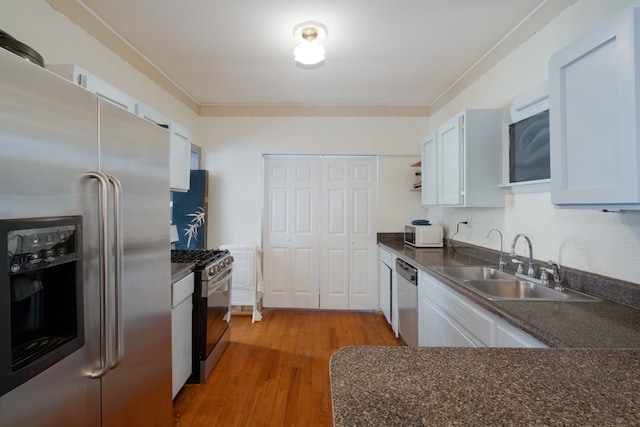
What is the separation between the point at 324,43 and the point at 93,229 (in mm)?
2131

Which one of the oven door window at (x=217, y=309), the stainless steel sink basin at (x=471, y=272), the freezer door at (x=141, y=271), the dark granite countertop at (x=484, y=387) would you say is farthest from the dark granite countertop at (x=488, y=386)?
the oven door window at (x=217, y=309)

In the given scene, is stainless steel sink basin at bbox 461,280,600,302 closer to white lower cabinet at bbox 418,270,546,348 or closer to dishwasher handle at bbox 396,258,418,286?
white lower cabinet at bbox 418,270,546,348

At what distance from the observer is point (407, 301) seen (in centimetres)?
253

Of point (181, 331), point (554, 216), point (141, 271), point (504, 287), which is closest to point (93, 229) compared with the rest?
point (141, 271)

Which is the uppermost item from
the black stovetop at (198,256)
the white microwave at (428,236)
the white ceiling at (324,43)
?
the white ceiling at (324,43)

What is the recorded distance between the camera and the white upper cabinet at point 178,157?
7.34 feet

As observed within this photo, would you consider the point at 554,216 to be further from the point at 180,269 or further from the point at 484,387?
the point at 180,269

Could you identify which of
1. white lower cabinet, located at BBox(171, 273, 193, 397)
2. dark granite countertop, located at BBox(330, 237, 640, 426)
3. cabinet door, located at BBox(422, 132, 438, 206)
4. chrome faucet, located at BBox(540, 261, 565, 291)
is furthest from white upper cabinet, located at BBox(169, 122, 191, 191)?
chrome faucet, located at BBox(540, 261, 565, 291)

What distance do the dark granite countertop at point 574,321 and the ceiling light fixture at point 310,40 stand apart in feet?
6.30

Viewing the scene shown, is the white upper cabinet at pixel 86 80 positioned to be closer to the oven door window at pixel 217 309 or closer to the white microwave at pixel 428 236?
the oven door window at pixel 217 309

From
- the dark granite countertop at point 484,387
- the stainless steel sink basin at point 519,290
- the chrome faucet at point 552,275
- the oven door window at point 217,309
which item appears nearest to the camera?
the dark granite countertop at point 484,387

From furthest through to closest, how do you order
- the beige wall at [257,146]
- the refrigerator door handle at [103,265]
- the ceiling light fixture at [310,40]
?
the beige wall at [257,146] < the ceiling light fixture at [310,40] < the refrigerator door handle at [103,265]

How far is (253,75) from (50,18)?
1.53m

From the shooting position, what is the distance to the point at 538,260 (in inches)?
75.5
